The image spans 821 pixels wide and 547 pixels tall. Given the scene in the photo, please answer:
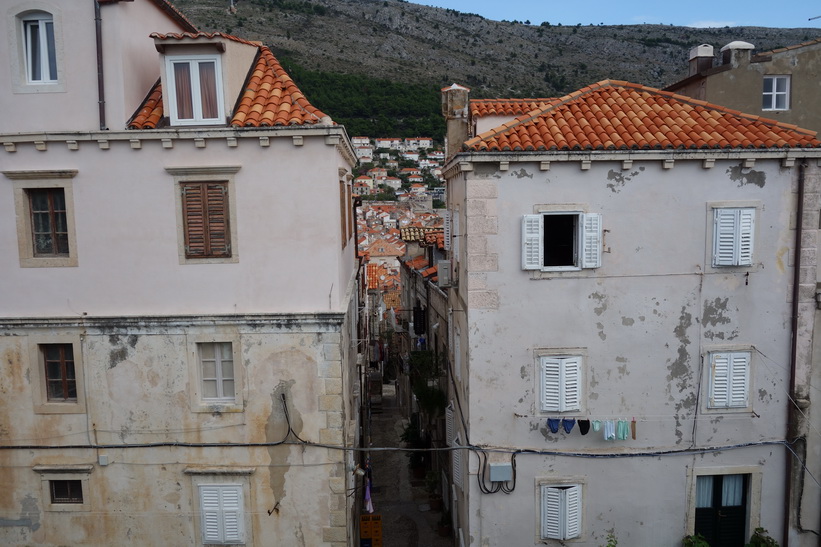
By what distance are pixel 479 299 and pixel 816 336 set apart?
8.00m

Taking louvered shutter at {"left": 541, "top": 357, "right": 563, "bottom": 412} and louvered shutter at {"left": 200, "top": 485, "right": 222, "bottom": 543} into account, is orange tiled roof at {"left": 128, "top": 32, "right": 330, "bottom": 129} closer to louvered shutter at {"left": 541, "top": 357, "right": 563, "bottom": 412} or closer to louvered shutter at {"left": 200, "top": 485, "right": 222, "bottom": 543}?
louvered shutter at {"left": 541, "top": 357, "right": 563, "bottom": 412}

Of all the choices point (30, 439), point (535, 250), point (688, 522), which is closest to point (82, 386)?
point (30, 439)

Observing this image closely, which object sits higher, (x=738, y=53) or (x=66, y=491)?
(x=738, y=53)

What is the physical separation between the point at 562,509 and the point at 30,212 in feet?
44.8

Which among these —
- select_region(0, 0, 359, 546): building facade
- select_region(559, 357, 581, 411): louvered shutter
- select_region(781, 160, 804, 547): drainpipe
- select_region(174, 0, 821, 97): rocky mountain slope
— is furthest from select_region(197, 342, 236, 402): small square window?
select_region(174, 0, 821, 97): rocky mountain slope

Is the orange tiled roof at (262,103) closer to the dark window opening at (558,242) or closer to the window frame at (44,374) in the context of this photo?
the window frame at (44,374)

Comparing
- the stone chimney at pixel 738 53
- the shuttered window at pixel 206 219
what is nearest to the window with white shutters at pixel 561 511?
the shuttered window at pixel 206 219

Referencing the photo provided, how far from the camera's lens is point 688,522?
13.8 meters

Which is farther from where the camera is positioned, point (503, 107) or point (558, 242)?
point (503, 107)

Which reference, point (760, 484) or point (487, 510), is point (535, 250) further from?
point (760, 484)

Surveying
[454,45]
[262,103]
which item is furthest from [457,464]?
[454,45]

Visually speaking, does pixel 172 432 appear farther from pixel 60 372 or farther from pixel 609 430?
pixel 609 430

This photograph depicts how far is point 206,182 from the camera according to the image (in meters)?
12.4

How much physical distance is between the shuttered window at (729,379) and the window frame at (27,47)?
1581 centimetres
